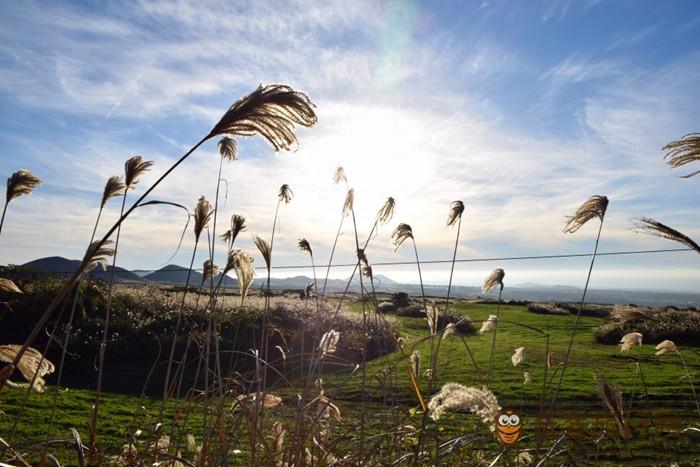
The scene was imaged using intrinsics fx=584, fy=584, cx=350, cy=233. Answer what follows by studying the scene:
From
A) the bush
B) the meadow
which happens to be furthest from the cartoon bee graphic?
the bush

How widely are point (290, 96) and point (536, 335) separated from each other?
62.7ft

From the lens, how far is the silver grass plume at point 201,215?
3.27 metres

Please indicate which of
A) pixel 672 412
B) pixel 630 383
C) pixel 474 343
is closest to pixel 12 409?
pixel 672 412

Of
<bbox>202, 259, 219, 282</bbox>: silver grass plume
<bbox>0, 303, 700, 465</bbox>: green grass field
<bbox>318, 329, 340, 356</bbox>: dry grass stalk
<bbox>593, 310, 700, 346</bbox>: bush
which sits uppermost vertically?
<bbox>202, 259, 219, 282</bbox>: silver grass plume

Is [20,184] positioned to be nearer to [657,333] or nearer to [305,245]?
[305,245]

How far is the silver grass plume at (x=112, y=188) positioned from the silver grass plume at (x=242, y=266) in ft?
2.29

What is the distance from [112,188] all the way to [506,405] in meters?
7.03

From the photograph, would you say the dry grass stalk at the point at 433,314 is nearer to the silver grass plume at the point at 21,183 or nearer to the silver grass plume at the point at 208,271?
the silver grass plume at the point at 208,271

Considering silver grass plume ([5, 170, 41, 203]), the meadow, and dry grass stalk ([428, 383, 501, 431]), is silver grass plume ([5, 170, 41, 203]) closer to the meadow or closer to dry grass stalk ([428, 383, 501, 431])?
the meadow

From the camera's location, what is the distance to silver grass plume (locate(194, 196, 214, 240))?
327cm

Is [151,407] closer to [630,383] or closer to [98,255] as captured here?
[98,255]

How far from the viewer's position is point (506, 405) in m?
8.58

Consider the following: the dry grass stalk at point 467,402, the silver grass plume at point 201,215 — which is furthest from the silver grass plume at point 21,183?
the dry grass stalk at point 467,402

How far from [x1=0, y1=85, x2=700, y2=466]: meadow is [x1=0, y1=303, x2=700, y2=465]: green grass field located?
46mm
